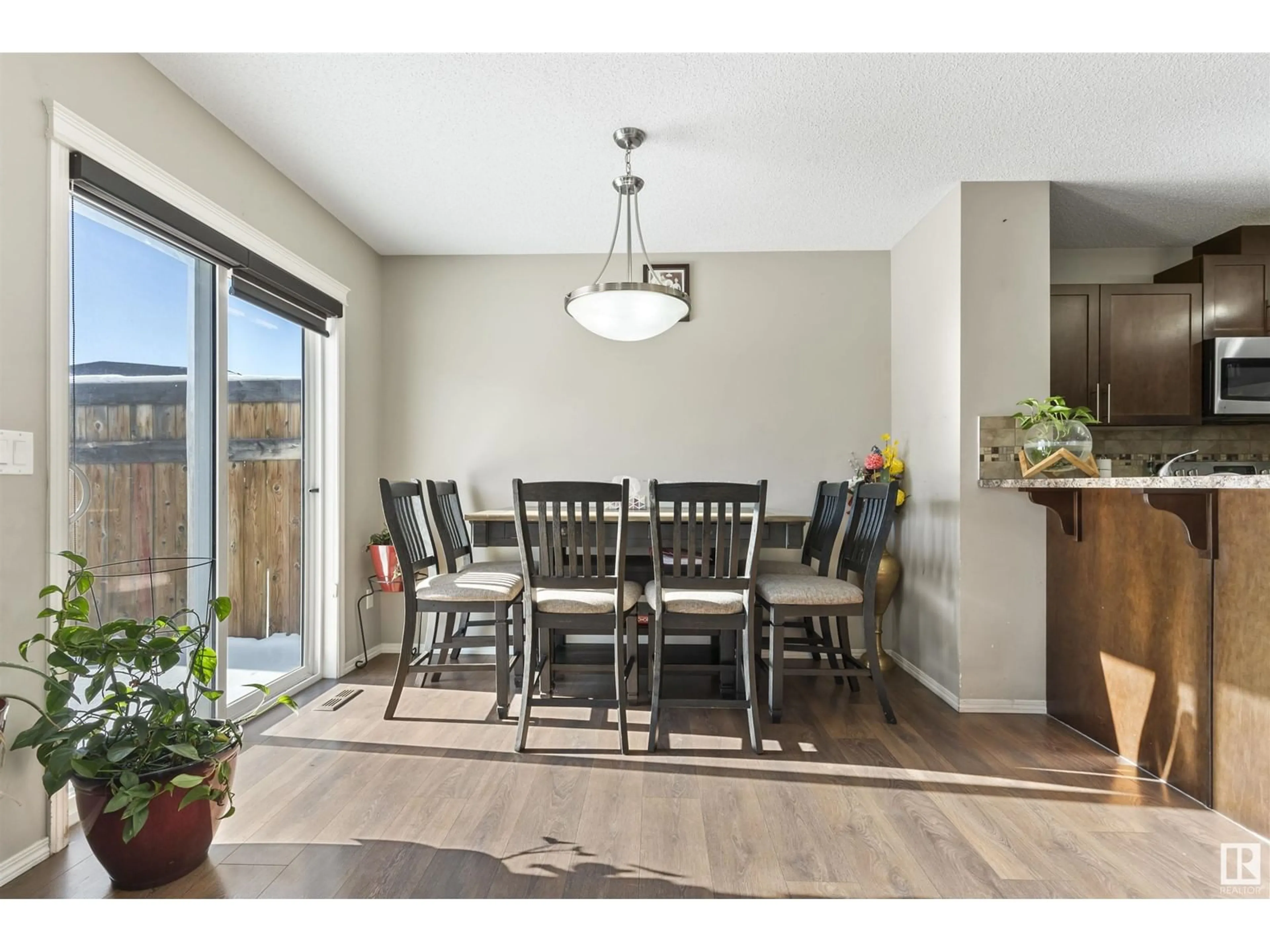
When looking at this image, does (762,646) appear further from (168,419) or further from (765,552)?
(168,419)

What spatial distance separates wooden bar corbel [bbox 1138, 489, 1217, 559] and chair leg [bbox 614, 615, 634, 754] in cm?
176

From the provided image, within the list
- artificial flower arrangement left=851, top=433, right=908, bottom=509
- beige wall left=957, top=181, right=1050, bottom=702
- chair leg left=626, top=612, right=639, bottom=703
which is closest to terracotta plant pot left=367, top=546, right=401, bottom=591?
chair leg left=626, top=612, right=639, bottom=703

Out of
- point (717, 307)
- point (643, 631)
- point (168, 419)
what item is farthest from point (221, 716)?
point (717, 307)

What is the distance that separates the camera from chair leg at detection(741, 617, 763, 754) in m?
2.40

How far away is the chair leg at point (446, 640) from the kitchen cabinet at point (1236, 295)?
418cm

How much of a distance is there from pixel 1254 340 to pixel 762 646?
2.97 m

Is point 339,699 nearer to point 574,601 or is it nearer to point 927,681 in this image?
point 574,601

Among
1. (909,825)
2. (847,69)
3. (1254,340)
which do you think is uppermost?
(847,69)

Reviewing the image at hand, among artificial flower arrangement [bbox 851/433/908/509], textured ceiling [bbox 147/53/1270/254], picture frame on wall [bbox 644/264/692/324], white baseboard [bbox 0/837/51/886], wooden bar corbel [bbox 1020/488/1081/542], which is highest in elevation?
textured ceiling [bbox 147/53/1270/254]

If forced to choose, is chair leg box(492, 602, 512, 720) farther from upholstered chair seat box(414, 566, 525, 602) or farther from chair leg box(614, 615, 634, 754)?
chair leg box(614, 615, 634, 754)

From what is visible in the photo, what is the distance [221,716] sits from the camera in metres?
2.53

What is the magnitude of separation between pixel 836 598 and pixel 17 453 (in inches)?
103

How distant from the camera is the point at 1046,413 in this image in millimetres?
2748

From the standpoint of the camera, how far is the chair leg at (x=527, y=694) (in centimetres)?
243
